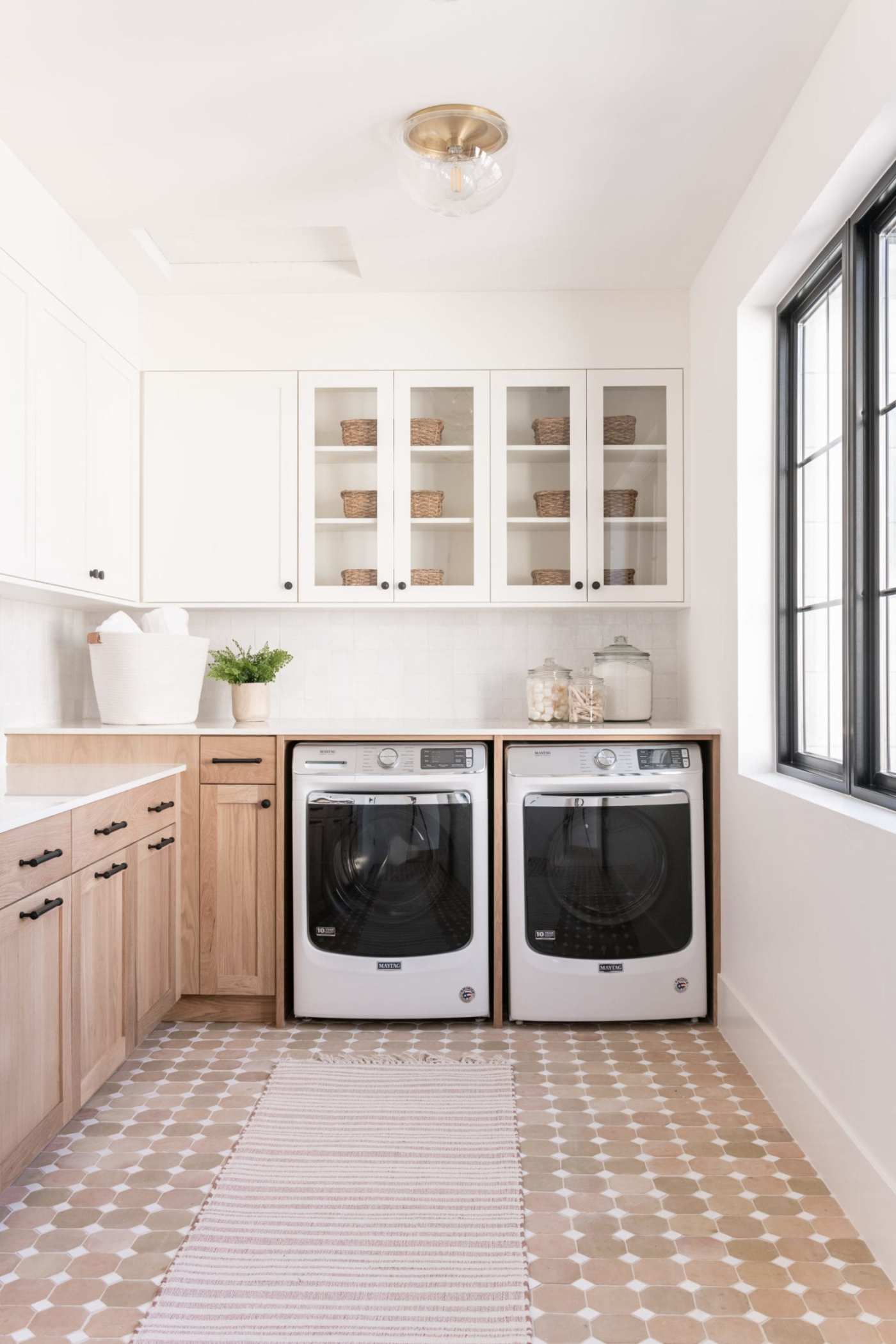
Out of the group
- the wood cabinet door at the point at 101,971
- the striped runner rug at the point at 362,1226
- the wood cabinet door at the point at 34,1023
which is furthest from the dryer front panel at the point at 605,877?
the wood cabinet door at the point at 34,1023

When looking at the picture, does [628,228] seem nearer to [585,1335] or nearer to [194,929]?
[194,929]

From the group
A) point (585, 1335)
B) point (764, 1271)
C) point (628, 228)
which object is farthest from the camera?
point (628, 228)

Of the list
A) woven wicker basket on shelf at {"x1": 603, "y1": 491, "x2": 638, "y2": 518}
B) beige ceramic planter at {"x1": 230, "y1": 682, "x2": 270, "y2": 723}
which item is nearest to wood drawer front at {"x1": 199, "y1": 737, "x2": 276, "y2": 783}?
beige ceramic planter at {"x1": 230, "y1": 682, "x2": 270, "y2": 723}

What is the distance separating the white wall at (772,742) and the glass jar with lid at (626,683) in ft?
0.55

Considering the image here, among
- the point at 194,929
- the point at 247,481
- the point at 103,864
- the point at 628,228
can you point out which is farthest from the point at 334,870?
the point at 628,228

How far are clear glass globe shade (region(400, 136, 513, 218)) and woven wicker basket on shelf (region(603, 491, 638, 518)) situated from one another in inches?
47.6

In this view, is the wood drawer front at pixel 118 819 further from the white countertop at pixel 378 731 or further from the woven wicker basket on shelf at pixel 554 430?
the woven wicker basket on shelf at pixel 554 430

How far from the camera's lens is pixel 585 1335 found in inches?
63.4

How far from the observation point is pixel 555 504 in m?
3.45

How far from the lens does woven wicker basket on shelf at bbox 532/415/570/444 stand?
345 centimetres

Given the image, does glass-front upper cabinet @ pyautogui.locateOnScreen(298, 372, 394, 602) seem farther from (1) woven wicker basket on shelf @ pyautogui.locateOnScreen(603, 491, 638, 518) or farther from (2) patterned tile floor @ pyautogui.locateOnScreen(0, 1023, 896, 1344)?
(2) patterned tile floor @ pyautogui.locateOnScreen(0, 1023, 896, 1344)

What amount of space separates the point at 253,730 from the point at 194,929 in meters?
0.64

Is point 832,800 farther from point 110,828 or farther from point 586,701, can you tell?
point 110,828

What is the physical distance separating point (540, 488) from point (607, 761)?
103 centimetres
